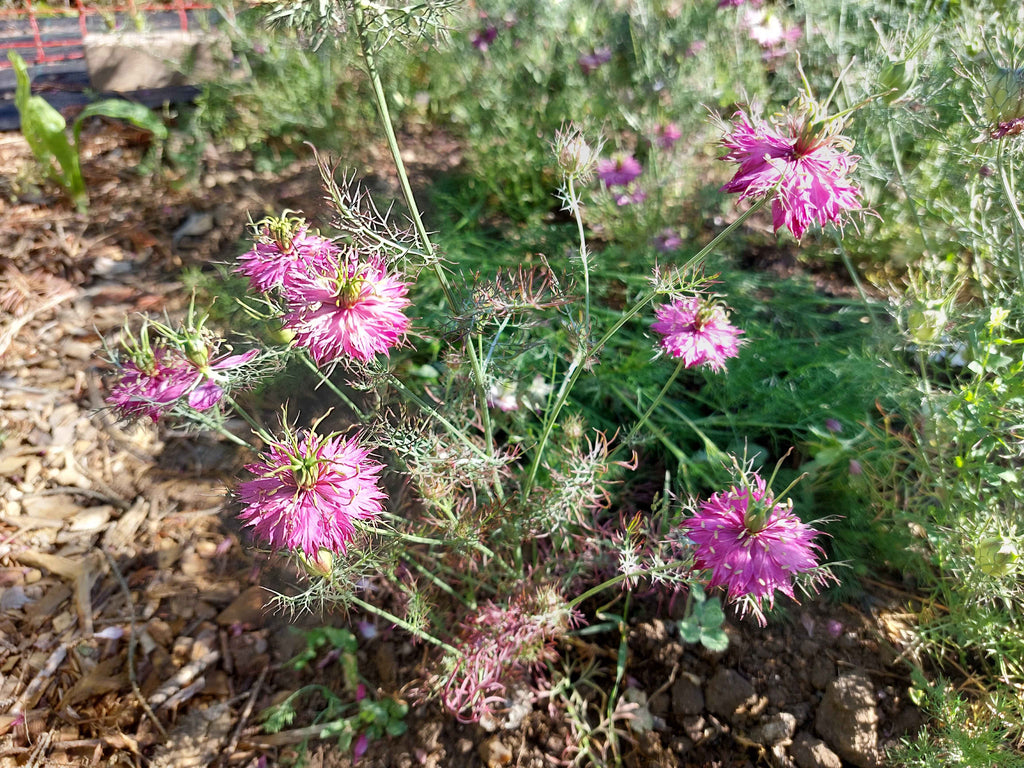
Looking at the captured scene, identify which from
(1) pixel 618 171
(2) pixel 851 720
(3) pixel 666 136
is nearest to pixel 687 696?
(2) pixel 851 720

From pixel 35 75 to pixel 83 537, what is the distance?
2955 millimetres

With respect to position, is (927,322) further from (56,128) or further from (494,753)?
(56,128)

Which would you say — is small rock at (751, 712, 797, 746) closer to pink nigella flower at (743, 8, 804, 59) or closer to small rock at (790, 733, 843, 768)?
small rock at (790, 733, 843, 768)

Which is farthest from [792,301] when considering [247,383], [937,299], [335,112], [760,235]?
[335,112]

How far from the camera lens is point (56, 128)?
2.58m

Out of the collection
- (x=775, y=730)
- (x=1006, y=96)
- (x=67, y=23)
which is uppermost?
(x=1006, y=96)

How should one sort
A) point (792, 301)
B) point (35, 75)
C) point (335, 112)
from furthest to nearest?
point (35, 75) → point (335, 112) → point (792, 301)

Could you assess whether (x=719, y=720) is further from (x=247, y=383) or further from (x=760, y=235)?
(x=760, y=235)

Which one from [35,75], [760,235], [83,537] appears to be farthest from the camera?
[35,75]

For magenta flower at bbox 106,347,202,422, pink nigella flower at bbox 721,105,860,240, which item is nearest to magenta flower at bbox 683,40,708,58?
pink nigella flower at bbox 721,105,860,240

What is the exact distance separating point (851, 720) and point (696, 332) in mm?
845

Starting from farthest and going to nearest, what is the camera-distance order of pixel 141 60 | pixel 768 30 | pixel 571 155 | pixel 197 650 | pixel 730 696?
pixel 141 60 → pixel 768 30 → pixel 197 650 → pixel 730 696 → pixel 571 155

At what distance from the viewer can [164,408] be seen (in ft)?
3.58

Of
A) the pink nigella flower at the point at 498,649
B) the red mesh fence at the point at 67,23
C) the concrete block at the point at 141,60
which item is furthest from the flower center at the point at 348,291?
the red mesh fence at the point at 67,23
